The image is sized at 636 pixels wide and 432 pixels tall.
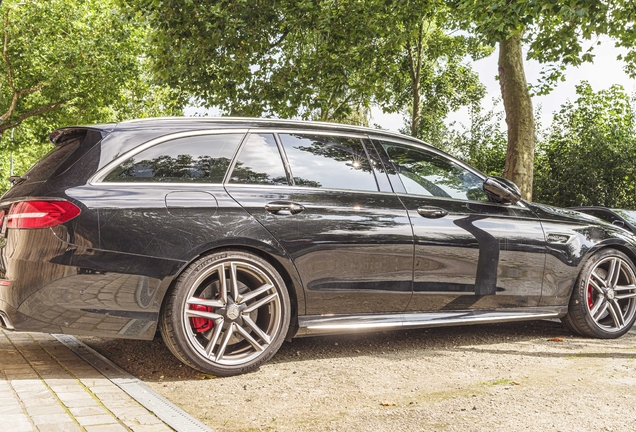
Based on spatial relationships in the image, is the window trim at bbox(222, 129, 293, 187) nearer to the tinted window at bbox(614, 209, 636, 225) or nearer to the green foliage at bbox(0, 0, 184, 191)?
the tinted window at bbox(614, 209, 636, 225)

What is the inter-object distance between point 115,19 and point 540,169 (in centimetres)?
1817

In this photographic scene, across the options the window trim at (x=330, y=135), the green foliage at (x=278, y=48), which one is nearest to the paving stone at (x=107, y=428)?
the window trim at (x=330, y=135)

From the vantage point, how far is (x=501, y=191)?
5.43m

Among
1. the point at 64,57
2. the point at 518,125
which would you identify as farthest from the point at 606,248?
the point at 64,57

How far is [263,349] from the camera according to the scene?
173 inches

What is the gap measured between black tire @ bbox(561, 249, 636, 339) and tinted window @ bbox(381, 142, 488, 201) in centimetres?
134

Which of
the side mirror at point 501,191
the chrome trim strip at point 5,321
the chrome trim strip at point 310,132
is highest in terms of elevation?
the chrome trim strip at point 310,132

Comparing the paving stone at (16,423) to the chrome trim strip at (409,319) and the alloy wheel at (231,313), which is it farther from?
the chrome trim strip at (409,319)

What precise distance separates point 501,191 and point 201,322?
2720 millimetres

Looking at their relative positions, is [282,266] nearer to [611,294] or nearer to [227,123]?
[227,123]

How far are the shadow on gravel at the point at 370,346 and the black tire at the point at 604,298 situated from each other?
16 cm

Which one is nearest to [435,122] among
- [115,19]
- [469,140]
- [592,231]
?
[469,140]

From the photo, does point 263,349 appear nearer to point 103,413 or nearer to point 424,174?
point 103,413

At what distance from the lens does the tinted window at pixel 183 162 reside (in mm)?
4207
